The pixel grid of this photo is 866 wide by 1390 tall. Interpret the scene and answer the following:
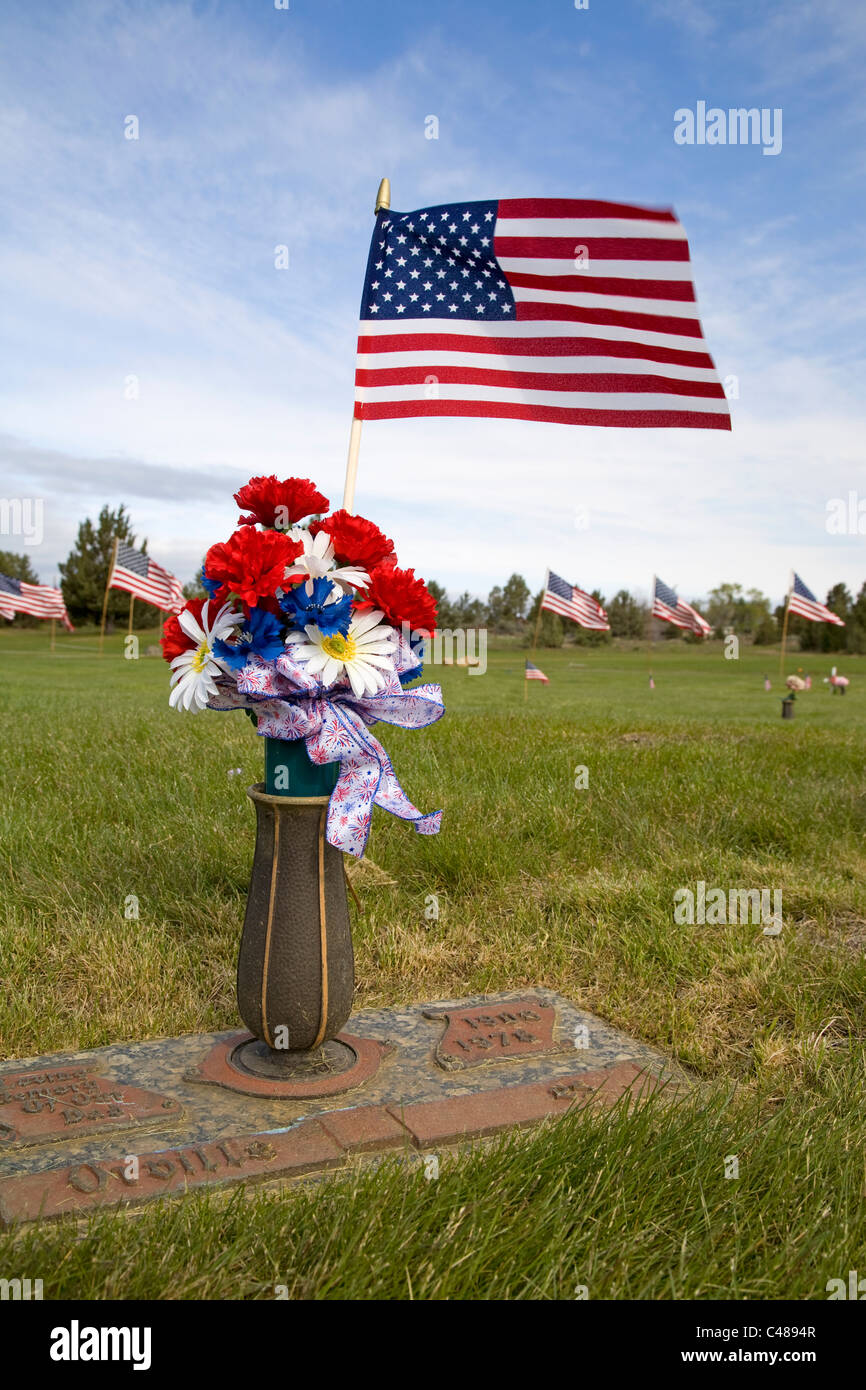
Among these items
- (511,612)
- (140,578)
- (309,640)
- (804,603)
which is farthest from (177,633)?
(511,612)

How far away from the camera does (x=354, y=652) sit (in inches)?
122

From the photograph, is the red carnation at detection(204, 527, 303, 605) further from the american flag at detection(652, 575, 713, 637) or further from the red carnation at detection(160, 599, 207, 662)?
the american flag at detection(652, 575, 713, 637)

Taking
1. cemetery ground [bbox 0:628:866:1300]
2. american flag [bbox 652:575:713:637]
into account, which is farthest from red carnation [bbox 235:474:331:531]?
american flag [bbox 652:575:713:637]

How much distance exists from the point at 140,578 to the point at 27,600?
152 inches

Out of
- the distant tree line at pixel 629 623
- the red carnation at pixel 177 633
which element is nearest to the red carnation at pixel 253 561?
the red carnation at pixel 177 633

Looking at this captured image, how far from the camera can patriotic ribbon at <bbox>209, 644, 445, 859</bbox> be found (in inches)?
117

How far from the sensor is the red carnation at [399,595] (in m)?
3.10

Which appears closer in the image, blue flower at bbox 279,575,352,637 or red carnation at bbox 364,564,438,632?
blue flower at bbox 279,575,352,637

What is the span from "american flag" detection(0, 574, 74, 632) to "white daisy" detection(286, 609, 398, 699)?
2522 cm

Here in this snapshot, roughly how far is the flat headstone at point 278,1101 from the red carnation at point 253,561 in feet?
4.84

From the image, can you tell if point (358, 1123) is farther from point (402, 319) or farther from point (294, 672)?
point (402, 319)

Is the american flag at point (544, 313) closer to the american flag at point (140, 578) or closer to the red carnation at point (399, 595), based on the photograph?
the red carnation at point (399, 595)

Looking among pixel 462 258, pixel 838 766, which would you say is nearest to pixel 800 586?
pixel 838 766

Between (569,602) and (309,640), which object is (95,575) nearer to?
(569,602)
